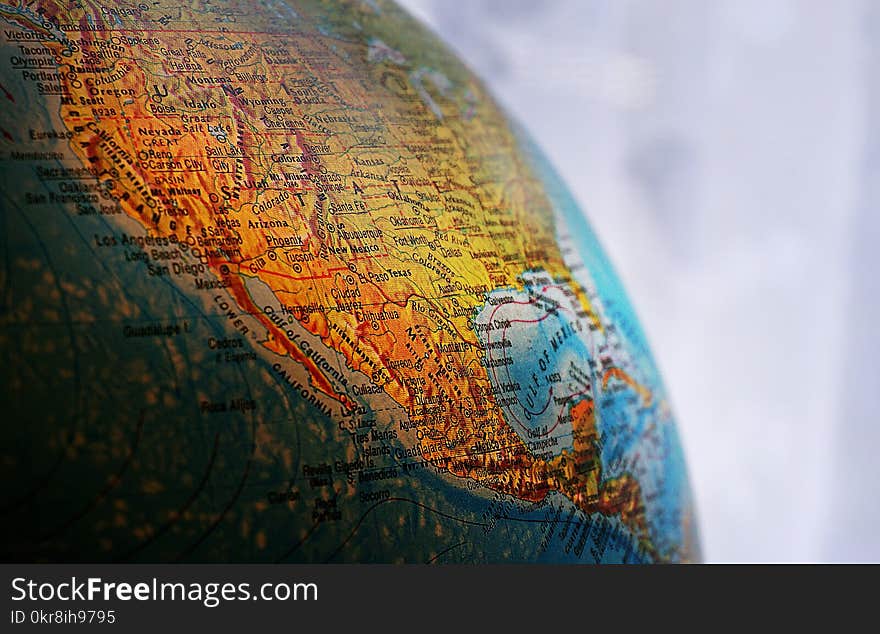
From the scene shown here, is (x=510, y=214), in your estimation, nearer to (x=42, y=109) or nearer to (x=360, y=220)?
(x=360, y=220)

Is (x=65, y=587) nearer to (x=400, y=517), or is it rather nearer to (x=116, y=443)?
(x=116, y=443)

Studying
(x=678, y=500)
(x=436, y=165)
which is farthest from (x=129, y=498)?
(x=678, y=500)

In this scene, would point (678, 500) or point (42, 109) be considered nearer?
point (42, 109)

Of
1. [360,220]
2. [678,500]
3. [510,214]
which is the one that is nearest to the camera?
[360,220]

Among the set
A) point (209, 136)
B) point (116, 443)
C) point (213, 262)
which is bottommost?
point (116, 443)

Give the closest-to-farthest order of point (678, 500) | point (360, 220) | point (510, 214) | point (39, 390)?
point (39, 390), point (360, 220), point (510, 214), point (678, 500)

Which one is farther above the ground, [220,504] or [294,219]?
[294,219]

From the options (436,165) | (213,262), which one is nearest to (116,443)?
(213,262)
